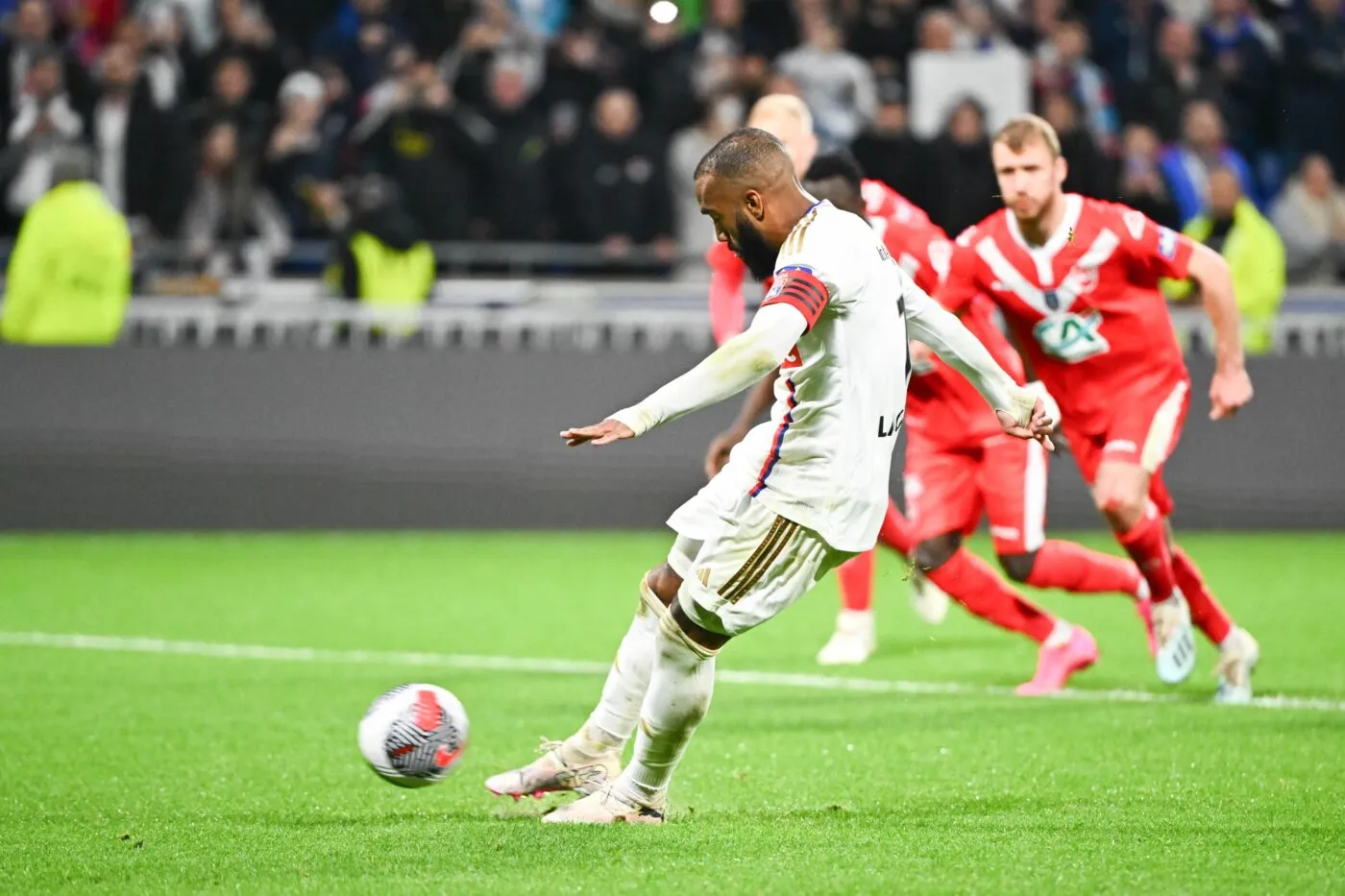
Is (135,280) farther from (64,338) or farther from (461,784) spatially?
(461,784)

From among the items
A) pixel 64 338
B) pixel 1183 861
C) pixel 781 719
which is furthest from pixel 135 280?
pixel 1183 861

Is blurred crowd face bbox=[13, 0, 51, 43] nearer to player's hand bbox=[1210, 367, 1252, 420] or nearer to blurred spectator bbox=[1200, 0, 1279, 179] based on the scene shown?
blurred spectator bbox=[1200, 0, 1279, 179]

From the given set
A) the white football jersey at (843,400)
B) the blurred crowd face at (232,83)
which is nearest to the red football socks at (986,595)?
the white football jersey at (843,400)

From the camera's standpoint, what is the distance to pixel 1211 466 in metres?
16.7

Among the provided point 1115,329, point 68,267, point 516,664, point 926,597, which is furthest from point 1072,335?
point 68,267

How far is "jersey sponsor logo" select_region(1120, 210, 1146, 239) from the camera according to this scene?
27.3 feet

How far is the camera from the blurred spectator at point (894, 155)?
15.6 meters

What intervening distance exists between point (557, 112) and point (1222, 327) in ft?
32.9

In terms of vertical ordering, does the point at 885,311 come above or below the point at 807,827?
above

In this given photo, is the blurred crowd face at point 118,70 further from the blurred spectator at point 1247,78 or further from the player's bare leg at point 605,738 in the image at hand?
the player's bare leg at point 605,738

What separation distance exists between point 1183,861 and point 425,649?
576 centimetres

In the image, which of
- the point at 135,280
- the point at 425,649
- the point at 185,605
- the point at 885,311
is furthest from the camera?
the point at 135,280

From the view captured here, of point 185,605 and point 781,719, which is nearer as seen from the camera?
point 781,719

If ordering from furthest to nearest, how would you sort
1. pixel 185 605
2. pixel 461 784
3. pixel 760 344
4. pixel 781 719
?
1. pixel 185 605
2. pixel 781 719
3. pixel 461 784
4. pixel 760 344
